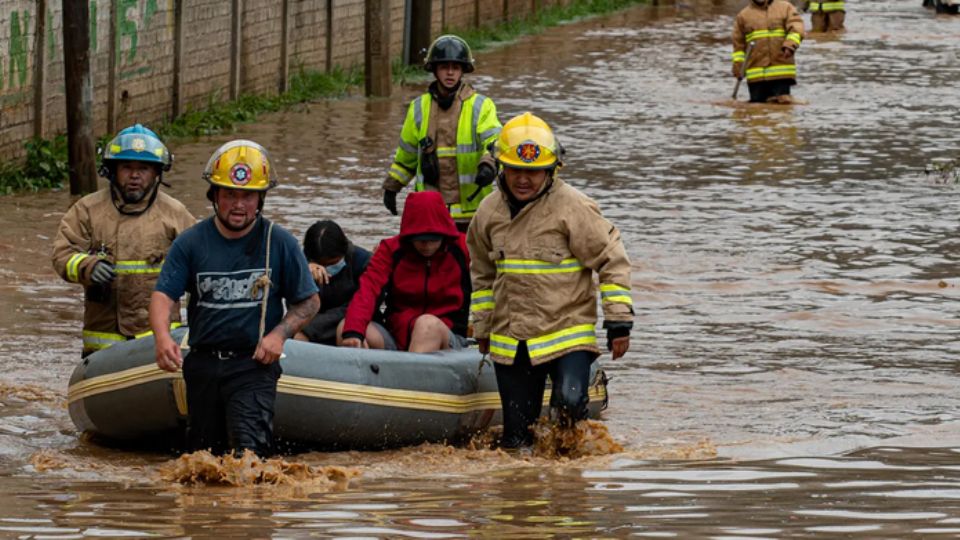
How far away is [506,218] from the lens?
31.4ft

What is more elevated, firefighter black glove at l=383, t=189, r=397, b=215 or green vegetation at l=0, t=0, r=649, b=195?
firefighter black glove at l=383, t=189, r=397, b=215

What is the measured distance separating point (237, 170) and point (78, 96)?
9069mm

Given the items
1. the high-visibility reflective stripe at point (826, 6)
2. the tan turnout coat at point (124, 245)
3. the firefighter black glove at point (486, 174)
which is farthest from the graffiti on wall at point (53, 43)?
the high-visibility reflective stripe at point (826, 6)

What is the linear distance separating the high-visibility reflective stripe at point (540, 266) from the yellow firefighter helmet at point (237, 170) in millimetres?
1467

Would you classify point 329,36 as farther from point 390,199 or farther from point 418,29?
point 390,199

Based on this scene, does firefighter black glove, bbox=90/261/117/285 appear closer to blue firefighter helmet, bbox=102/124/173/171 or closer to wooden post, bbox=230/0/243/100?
blue firefighter helmet, bbox=102/124/173/171

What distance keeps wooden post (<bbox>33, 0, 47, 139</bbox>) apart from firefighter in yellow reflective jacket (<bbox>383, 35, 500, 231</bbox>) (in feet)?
20.7

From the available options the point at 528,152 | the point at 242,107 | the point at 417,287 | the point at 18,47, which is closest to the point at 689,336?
the point at 417,287

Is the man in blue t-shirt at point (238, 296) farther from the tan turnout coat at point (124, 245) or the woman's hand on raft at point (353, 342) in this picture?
the woman's hand on raft at point (353, 342)

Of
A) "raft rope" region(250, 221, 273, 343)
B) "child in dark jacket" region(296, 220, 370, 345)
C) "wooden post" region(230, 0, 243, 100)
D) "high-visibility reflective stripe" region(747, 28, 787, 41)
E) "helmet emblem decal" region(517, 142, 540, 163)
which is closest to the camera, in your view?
"raft rope" region(250, 221, 273, 343)

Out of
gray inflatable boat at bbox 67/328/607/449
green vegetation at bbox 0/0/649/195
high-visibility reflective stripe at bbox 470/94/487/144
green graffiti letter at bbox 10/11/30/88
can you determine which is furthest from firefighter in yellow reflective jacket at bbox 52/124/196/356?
green graffiti letter at bbox 10/11/30/88

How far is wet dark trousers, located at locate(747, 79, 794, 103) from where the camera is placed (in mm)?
25672

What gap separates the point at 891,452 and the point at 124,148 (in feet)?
12.4

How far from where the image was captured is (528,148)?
30.9 ft
